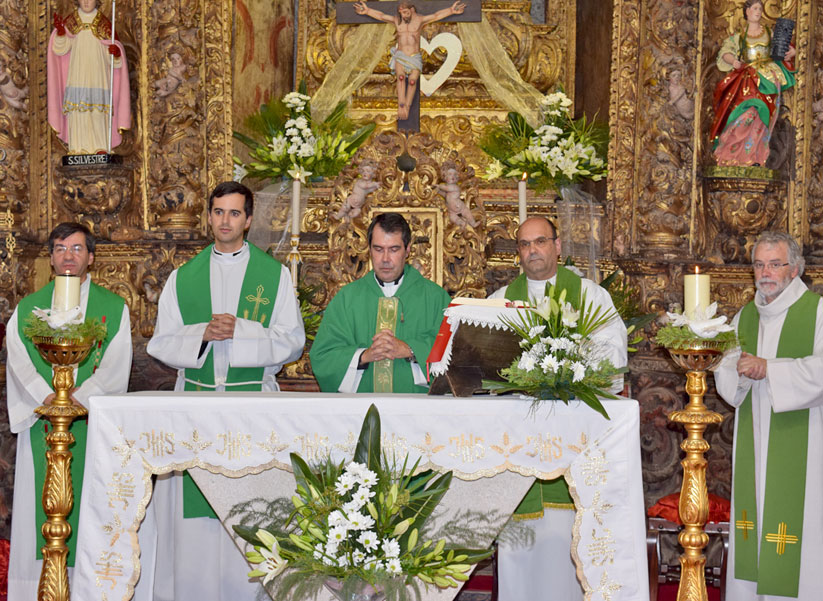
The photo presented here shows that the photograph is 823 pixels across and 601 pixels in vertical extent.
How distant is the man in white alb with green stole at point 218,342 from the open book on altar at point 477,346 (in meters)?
1.38

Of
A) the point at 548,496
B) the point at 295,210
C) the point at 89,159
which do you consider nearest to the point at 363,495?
the point at 548,496

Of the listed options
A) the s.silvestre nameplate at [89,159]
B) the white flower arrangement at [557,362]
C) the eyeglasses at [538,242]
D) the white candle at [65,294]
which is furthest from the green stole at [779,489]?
the s.silvestre nameplate at [89,159]

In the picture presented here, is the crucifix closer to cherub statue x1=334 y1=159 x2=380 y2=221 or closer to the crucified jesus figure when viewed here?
the crucified jesus figure

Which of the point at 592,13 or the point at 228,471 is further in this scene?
the point at 592,13

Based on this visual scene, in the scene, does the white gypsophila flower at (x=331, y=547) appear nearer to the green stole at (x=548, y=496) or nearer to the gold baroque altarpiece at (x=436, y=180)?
the green stole at (x=548, y=496)

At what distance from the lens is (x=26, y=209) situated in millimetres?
8188

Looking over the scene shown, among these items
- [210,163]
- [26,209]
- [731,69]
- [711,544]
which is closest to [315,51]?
[210,163]

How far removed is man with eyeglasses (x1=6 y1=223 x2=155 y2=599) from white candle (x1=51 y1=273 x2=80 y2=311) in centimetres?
99

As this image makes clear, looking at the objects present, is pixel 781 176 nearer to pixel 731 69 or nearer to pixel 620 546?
pixel 731 69

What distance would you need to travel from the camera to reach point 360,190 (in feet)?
25.2

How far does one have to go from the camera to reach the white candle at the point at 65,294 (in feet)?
15.6

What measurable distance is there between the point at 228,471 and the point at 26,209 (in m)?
4.33

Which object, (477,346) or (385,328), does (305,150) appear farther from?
(477,346)

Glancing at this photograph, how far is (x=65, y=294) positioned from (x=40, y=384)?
1219 millimetres
